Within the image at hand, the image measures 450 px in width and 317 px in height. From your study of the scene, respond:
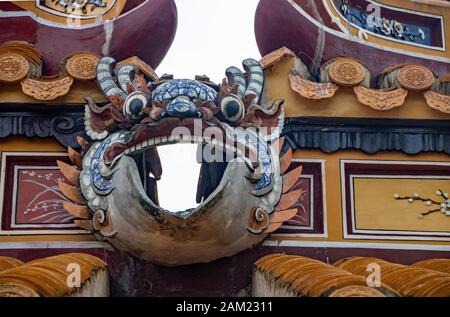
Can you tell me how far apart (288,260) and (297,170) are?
3.66 feet

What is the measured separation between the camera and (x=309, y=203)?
33.8 feet

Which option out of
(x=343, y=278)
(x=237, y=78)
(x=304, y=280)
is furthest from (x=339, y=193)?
(x=343, y=278)

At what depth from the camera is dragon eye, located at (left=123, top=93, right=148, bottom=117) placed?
9789 mm

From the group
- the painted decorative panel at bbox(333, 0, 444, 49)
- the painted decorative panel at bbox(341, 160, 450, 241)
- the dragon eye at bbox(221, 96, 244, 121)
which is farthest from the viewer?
the painted decorative panel at bbox(333, 0, 444, 49)

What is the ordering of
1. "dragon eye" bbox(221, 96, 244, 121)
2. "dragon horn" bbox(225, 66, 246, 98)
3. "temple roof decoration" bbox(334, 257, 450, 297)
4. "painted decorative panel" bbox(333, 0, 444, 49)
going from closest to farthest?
"temple roof decoration" bbox(334, 257, 450, 297) → "dragon eye" bbox(221, 96, 244, 121) → "dragon horn" bbox(225, 66, 246, 98) → "painted decorative panel" bbox(333, 0, 444, 49)

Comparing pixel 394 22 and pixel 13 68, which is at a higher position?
pixel 394 22

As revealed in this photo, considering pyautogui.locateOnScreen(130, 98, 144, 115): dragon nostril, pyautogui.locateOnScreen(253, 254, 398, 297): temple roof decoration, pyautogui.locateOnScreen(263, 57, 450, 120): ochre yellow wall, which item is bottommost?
pyautogui.locateOnScreen(253, 254, 398, 297): temple roof decoration

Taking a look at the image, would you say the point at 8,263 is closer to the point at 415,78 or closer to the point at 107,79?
the point at 107,79

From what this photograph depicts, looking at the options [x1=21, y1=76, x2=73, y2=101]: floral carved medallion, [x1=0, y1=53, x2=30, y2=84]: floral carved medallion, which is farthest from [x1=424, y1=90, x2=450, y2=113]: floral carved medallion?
[x1=0, y1=53, x2=30, y2=84]: floral carved medallion

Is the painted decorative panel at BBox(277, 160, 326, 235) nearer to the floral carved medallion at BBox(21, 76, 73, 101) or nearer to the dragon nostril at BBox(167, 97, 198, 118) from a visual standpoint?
the dragon nostril at BBox(167, 97, 198, 118)

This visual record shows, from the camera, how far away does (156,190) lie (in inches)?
415

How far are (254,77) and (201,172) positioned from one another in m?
1.06

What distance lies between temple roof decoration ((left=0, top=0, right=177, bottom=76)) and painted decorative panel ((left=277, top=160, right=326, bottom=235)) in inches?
79.9
